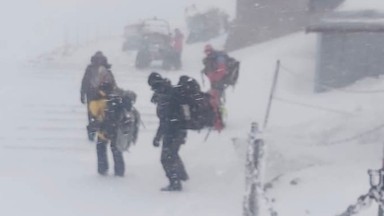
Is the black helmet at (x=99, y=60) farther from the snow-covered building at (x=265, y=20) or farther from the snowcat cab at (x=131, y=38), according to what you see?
the snowcat cab at (x=131, y=38)

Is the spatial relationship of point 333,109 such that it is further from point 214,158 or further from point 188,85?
point 188,85

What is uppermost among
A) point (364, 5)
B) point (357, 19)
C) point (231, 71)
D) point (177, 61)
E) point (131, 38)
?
point (364, 5)

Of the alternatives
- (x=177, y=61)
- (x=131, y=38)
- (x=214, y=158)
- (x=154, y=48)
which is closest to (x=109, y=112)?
(x=214, y=158)

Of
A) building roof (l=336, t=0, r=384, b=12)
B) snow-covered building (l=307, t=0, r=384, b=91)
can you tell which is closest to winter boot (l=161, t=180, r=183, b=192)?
snow-covered building (l=307, t=0, r=384, b=91)

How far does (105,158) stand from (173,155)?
1.32 meters

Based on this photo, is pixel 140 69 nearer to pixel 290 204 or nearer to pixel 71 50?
pixel 71 50

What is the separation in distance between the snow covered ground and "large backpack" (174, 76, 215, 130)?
102 cm

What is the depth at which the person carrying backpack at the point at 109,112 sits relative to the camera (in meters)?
10.6

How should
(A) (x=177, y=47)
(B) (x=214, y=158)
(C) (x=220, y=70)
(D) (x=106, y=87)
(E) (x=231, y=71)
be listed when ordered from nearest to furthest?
1. (D) (x=106, y=87)
2. (B) (x=214, y=158)
3. (C) (x=220, y=70)
4. (E) (x=231, y=71)
5. (A) (x=177, y=47)

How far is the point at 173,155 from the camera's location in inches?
404

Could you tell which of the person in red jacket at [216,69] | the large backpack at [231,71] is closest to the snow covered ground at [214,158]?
the person in red jacket at [216,69]

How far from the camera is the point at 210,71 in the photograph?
14.3m

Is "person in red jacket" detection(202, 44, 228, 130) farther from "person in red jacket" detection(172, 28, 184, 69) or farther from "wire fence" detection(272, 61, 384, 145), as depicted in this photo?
"person in red jacket" detection(172, 28, 184, 69)

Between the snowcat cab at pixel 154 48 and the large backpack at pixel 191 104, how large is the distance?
15532 millimetres
